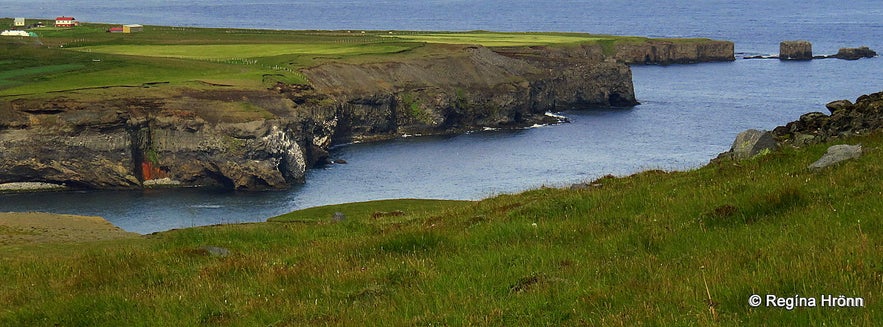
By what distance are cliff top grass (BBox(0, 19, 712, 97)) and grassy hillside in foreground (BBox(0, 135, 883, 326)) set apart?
86.3 m

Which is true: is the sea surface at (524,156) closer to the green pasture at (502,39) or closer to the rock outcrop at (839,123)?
the green pasture at (502,39)

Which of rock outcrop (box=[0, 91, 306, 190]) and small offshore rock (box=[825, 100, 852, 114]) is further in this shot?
rock outcrop (box=[0, 91, 306, 190])

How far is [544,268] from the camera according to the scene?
1341 centimetres

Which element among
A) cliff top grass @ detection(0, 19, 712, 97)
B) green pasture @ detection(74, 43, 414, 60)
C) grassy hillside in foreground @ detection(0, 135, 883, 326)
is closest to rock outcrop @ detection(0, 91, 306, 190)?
cliff top grass @ detection(0, 19, 712, 97)

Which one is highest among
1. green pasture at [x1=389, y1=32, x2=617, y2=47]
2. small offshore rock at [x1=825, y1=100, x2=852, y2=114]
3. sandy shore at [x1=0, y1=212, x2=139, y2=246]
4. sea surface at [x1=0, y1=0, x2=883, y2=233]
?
green pasture at [x1=389, y1=32, x2=617, y2=47]

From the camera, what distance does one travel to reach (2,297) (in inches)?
576

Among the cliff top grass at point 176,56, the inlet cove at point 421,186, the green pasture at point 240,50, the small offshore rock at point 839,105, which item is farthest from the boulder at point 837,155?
the green pasture at point 240,50

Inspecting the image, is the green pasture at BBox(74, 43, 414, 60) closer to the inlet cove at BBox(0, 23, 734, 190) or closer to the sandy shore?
the inlet cove at BBox(0, 23, 734, 190)

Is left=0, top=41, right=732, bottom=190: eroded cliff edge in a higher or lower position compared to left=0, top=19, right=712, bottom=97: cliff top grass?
lower

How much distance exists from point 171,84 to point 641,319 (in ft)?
322

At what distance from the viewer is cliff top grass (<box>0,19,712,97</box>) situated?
107688 mm

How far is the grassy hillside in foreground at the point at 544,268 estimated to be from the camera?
36.1 feet

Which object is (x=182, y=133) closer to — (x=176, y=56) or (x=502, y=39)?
(x=176, y=56)

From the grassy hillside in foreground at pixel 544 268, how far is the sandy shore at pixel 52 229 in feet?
13.8
